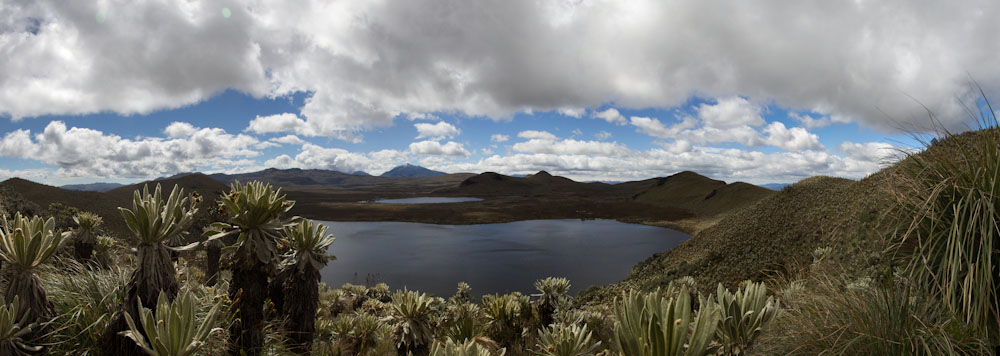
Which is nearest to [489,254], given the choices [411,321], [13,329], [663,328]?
[411,321]

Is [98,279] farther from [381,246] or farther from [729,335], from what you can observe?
[381,246]

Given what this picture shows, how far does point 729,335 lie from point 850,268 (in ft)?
29.6

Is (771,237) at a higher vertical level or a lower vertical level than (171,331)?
lower

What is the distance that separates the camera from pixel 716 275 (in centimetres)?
1684

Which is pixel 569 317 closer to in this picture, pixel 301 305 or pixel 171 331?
pixel 301 305

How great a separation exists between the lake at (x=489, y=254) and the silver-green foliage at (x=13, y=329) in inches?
629

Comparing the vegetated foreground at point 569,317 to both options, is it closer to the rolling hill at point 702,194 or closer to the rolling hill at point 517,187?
the rolling hill at point 702,194

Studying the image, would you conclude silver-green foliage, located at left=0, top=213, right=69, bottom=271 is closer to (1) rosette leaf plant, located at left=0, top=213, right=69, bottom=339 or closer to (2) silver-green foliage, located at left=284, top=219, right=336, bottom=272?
(1) rosette leaf plant, located at left=0, top=213, right=69, bottom=339

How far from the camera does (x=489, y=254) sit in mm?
37188

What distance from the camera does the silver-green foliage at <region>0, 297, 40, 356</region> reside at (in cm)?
272

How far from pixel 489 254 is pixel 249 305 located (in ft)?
108

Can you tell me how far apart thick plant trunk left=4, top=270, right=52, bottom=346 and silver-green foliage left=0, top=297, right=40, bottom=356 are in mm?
50

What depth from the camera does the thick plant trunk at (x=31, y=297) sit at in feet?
9.76

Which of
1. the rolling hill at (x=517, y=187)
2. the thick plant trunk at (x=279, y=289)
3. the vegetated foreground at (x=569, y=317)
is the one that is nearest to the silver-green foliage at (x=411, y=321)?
the vegetated foreground at (x=569, y=317)
